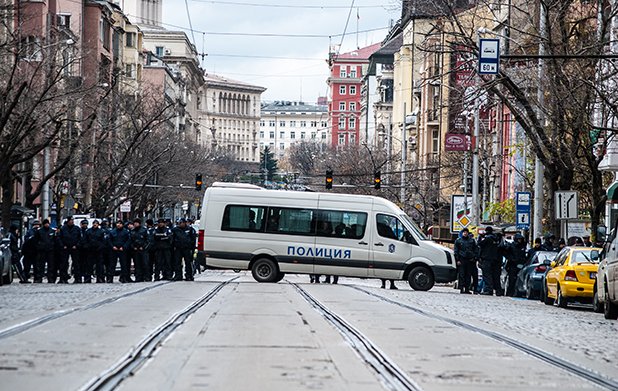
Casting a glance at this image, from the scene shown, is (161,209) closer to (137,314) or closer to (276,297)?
(276,297)

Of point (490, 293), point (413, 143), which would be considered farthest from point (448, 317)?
point (413, 143)

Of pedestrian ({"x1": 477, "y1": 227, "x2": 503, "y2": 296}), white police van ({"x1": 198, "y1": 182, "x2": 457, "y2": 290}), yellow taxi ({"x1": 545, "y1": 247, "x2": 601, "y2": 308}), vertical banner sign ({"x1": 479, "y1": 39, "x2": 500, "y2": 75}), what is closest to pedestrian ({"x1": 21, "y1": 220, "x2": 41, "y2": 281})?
white police van ({"x1": 198, "y1": 182, "x2": 457, "y2": 290})

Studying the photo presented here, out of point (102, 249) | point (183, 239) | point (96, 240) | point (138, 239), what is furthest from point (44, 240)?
point (183, 239)

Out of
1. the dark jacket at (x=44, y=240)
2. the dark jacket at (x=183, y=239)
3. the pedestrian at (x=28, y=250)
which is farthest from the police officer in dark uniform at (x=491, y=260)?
the pedestrian at (x=28, y=250)

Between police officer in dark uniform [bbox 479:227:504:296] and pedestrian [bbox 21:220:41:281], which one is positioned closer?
police officer in dark uniform [bbox 479:227:504:296]

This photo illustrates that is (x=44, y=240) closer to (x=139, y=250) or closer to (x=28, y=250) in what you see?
(x=28, y=250)

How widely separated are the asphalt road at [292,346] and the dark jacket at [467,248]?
9571mm

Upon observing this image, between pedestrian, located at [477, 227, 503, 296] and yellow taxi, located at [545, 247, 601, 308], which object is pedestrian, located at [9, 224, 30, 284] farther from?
yellow taxi, located at [545, 247, 601, 308]

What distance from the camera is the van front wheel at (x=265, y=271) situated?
3600 cm

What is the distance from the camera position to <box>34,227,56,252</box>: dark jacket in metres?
35.5

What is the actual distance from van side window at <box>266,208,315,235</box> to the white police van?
0.04 ft

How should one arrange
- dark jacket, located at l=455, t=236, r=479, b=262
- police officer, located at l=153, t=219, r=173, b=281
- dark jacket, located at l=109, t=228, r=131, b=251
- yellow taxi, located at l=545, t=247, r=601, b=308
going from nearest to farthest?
yellow taxi, located at l=545, t=247, r=601, b=308 → dark jacket, located at l=455, t=236, r=479, b=262 → dark jacket, located at l=109, t=228, r=131, b=251 → police officer, located at l=153, t=219, r=173, b=281

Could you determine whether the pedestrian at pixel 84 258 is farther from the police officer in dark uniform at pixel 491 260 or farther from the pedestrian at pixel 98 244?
the police officer in dark uniform at pixel 491 260

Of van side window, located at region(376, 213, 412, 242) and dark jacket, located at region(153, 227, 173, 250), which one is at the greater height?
van side window, located at region(376, 213, 412, 242)
